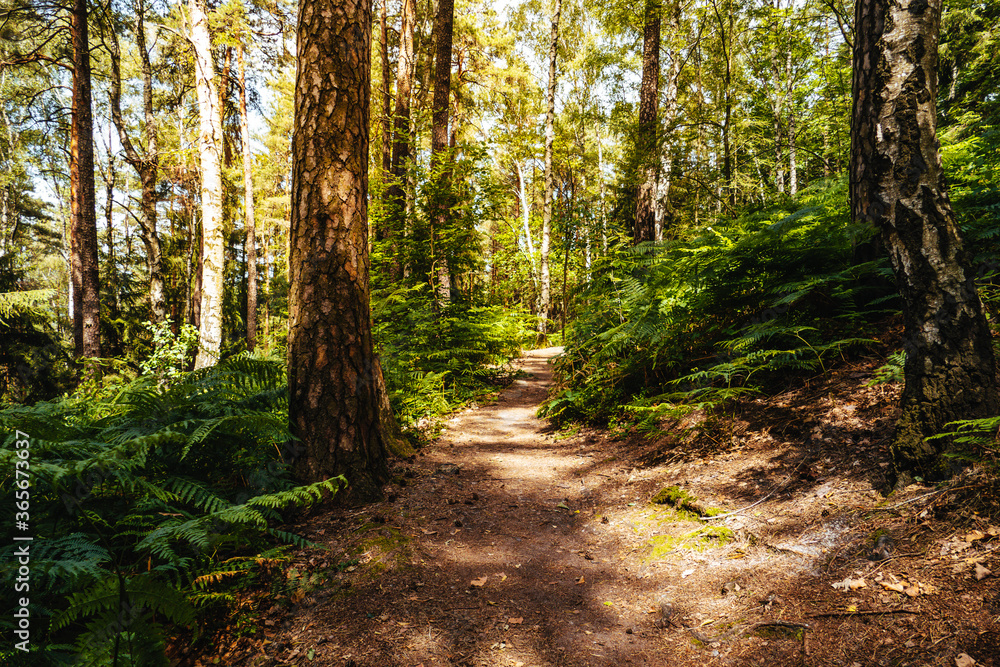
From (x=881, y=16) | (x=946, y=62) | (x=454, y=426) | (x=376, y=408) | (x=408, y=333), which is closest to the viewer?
(x=881, y=16)

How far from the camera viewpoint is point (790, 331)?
3.32 metres

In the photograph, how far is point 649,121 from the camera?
8.41 metres

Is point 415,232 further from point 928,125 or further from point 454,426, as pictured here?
point 928,125

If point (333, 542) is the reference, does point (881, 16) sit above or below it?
above

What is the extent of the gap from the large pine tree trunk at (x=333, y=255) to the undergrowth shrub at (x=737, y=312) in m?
2.64

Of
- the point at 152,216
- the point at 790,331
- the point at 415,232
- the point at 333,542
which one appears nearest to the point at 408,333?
the point at 415,232

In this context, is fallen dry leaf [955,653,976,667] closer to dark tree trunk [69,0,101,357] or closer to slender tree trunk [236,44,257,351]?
dark tree trunk [69,0,101,357]

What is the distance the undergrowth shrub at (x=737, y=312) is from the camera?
11.2 feet

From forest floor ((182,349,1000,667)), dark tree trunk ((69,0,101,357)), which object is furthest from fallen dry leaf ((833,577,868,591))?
dark tree trunk ((69,0,101,357))

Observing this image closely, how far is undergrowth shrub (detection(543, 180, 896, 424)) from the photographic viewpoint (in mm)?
3424

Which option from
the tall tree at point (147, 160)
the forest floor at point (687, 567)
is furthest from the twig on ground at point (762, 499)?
the tall tree at point (147, 160)

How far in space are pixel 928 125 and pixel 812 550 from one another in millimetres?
2301

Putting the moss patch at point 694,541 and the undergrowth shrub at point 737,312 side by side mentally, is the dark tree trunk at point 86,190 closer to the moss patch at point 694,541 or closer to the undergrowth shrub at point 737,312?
the undergrowth shrub at point 737,312

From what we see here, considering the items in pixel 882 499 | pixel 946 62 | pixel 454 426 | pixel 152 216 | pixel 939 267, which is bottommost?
pixel 454 426
